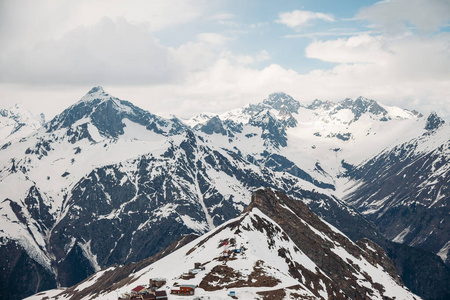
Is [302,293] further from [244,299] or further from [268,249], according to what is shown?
[268,249]

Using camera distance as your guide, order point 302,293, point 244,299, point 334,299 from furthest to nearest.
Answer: point 334,299
point 302,293
point 244,299

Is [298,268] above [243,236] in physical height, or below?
below

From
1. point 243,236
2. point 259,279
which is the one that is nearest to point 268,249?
point 243,236

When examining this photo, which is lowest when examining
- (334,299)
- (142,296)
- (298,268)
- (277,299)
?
(334,299)

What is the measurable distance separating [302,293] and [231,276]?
23093mm


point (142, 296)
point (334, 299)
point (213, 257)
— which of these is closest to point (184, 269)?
point (213, 257)

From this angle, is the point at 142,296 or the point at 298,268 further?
the point at 298,268

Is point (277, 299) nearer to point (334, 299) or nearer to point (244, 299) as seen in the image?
point (244, 299)

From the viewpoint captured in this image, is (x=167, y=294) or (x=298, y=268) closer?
(x=167, y=294)

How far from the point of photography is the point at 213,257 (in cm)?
17838

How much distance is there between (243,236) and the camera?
639 feet

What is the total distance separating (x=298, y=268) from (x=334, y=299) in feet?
60.5

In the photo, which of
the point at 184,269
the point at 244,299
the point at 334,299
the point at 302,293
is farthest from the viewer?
the point at 334,299

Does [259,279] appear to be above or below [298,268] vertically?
above
